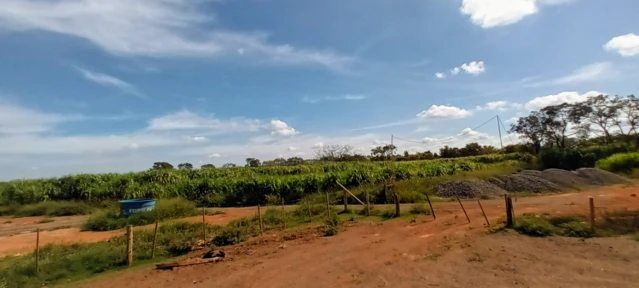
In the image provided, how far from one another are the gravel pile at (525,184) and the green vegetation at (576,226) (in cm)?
1133

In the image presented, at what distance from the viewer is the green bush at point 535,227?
419 inches

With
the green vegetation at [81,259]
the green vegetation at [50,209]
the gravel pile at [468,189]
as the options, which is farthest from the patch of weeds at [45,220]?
the gravel pile at [468,189]

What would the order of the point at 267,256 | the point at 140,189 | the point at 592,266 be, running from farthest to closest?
1. the point at 140,189
2. the point at 267,256
3. the point at 592,266

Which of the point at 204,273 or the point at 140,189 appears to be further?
the point at 140,189

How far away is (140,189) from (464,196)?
23.7 m

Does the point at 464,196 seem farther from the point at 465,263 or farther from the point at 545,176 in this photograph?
the point at 465,263

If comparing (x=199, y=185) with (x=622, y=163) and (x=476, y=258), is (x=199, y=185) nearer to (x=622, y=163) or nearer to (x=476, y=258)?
(x=476, y=258)

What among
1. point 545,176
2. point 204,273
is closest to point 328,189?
point 545,176

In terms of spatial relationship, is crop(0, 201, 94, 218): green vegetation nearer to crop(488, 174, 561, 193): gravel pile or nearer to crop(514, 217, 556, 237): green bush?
crop(514, 217, 556, 237): green bush

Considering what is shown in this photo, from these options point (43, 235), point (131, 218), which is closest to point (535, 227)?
point (131, 218)

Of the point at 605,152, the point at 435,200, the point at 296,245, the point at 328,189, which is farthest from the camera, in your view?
the point at 605,152

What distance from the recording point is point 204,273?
9383 mm

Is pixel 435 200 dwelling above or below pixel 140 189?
below

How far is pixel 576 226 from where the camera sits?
10555 millimetres
